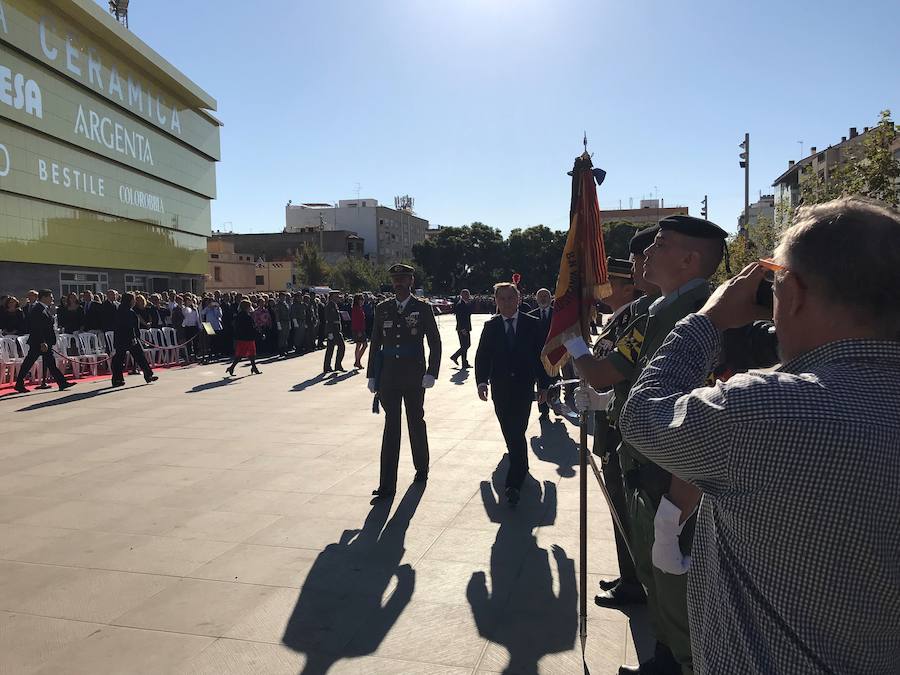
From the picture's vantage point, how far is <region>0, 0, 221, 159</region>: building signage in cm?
2239

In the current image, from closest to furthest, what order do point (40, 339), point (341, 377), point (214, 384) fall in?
point (40, 339)
point (214, 384)
point (341, 377)

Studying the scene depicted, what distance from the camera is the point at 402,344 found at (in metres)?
6.27

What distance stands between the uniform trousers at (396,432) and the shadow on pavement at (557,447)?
1.41 m

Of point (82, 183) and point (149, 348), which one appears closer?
point (149, 348)

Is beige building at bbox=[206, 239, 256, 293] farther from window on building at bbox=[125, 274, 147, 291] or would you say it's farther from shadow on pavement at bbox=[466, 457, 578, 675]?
shadow on pavement at bbox=[466, 457, 578, 675]

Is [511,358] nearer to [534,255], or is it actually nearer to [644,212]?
Result: [534,255]

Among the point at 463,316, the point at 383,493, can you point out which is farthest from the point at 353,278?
the point at 383,493

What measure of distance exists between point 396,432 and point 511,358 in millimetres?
1217

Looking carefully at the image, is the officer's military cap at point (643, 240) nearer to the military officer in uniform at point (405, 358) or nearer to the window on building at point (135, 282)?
the military officer in uniform at point (405, 358)

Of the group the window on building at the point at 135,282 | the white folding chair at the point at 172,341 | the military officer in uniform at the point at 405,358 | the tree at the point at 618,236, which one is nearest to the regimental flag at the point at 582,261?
the military officer in uniform at the point at 405,358

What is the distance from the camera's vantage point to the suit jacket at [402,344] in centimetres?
621

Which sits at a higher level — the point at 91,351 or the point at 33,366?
the point at 91,351

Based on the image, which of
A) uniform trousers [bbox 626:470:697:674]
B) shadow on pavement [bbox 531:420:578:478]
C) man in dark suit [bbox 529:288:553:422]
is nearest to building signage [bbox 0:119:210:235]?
man in dark suit [bbox 529:288:553:422]

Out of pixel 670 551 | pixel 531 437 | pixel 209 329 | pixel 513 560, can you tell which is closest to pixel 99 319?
pixel 209 329
